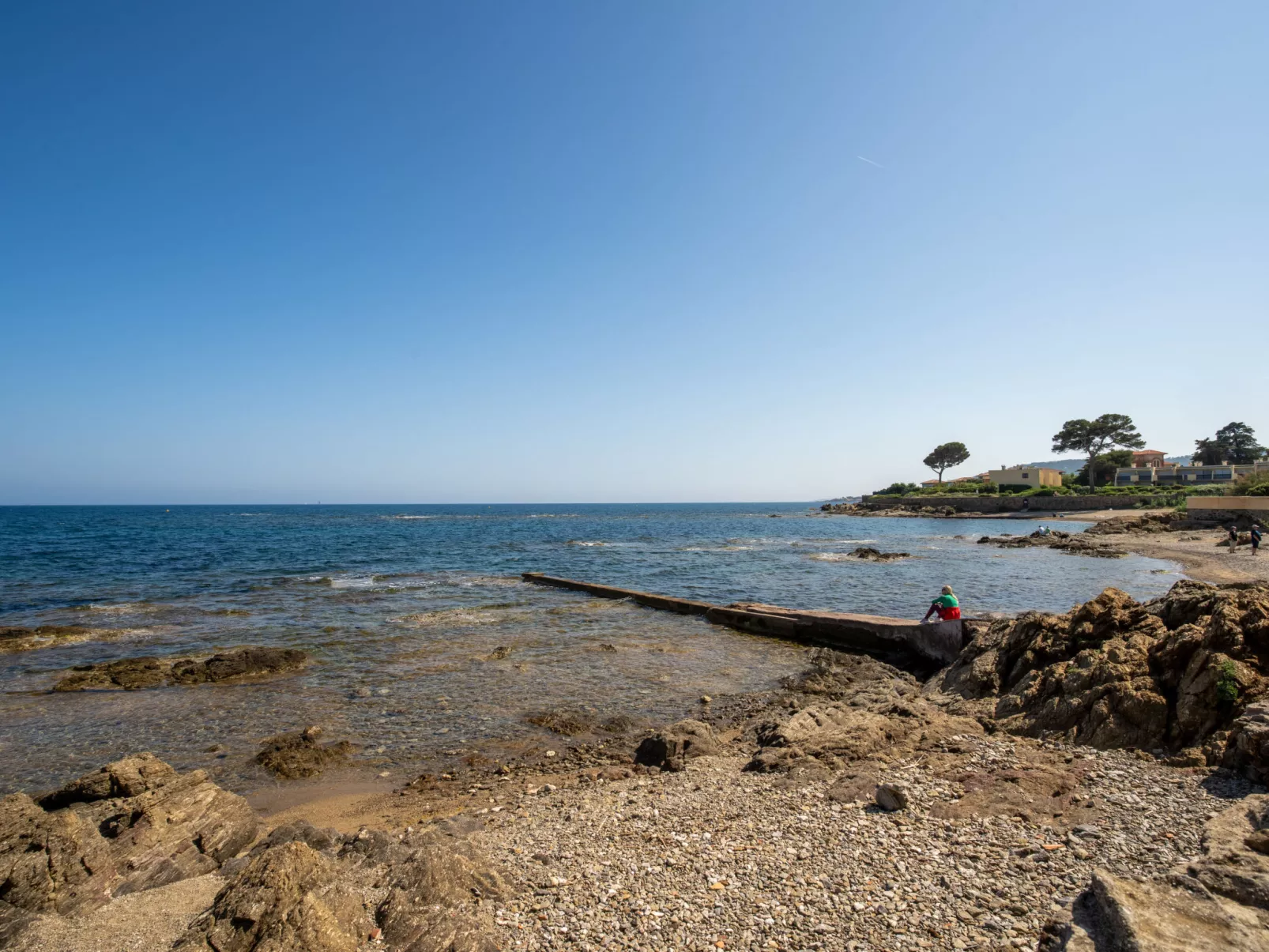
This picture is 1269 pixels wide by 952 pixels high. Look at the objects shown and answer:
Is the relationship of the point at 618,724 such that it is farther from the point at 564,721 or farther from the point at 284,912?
the point at 284,912

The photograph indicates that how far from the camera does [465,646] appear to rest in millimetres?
17312

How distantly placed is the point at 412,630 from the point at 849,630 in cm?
1296

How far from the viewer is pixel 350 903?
502 cm

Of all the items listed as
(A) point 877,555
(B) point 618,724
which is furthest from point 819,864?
(A) point 877,555

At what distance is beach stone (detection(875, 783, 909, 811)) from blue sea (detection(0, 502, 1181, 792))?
548 cm

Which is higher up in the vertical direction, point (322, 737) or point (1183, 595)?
point (1183, 595)

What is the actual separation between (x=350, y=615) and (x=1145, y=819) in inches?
864

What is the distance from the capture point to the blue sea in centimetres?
1091

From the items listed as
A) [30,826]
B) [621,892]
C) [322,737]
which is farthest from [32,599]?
[621,892]

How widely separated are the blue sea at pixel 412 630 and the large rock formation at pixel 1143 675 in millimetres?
5254

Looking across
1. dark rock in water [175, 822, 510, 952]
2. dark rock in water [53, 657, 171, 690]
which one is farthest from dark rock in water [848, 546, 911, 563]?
dark rock in water [175, 822, 510, 952]

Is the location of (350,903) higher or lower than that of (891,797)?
lower

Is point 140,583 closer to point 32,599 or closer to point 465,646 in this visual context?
point 32,599

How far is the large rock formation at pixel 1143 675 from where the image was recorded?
739cm
